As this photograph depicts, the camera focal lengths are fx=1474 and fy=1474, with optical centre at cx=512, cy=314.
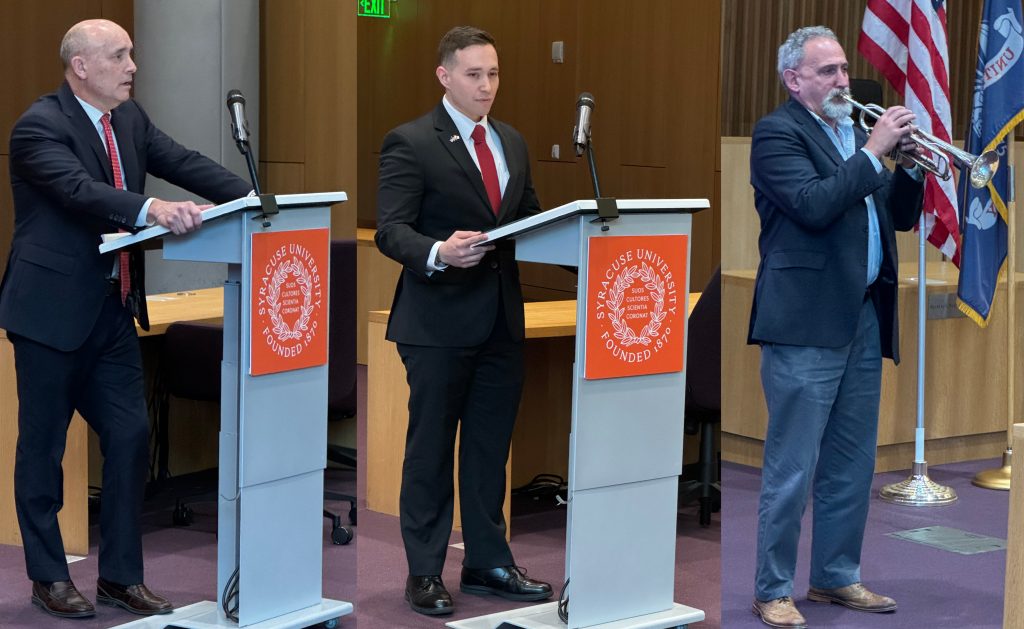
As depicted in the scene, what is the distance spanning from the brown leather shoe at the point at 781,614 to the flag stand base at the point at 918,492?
6.21 feet

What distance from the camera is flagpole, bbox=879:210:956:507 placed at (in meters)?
5.79

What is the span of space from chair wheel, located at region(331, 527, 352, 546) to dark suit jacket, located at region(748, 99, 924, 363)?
123cm

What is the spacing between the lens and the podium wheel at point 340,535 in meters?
3.63

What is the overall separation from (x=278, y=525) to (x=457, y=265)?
32.1 inches

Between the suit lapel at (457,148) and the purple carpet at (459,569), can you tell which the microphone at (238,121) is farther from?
the purple carpet at (459,569)

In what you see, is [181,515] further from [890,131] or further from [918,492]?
[918,492]

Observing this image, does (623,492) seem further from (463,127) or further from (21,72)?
(21,72)

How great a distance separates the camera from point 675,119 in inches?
129

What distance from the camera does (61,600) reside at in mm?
3713

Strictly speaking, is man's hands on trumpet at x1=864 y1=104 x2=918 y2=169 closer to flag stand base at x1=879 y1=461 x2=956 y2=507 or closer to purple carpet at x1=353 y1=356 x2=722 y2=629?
purple carpet at x1=353 y1=356 x2=722 y2=629

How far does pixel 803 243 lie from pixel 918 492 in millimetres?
2312

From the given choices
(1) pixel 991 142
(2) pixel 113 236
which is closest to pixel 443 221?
(2) pixel 113 236

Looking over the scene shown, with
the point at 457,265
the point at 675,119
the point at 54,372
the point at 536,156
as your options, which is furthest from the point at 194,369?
the point at 675,119

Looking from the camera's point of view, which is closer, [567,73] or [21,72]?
[567,73]
